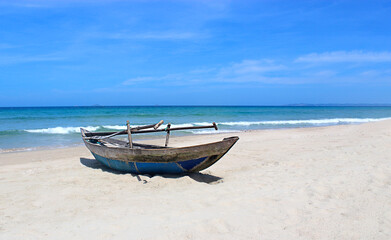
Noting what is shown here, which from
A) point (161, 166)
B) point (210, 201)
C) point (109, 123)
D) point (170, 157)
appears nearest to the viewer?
point (210, 201)

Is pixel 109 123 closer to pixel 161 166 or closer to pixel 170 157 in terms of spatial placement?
pixel 161 166

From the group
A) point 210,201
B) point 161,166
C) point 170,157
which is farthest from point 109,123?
point 210,201

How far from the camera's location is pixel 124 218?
3912 mm

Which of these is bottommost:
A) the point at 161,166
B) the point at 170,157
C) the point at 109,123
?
the point at 109,123

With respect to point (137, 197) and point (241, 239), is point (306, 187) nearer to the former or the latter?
point (241, 239)

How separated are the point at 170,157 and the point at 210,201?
5.18 feet

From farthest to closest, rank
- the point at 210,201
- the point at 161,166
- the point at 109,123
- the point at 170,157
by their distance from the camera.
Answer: the point at 109,123, the point at 161,166, the point at 170,157, the point at 210,201

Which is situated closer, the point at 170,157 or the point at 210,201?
the point at 210,201

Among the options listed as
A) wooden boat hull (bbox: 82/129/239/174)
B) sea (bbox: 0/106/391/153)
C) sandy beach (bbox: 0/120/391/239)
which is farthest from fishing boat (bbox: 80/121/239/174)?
sea (bbox: 0/106/391/153)

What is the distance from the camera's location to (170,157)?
5.78 metres

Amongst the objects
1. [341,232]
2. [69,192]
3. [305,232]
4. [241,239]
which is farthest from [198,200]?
[69,192]

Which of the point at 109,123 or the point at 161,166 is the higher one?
the point at 161,166

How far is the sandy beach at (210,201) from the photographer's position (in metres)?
3.42

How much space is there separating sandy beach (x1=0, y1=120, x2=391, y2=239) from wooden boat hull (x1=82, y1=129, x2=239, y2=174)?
Answer: 0.20m
